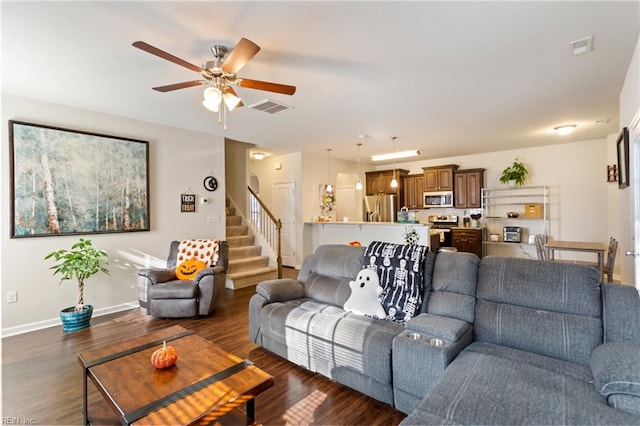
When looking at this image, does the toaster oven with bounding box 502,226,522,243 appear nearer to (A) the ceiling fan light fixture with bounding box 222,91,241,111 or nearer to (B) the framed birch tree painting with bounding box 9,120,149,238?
(A) the ceiling fan light fixture with bounding box 222,91,241,111

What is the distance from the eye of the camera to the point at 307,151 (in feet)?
23.1

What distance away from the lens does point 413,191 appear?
812 centimetres

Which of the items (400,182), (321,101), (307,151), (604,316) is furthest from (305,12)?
(400,182)

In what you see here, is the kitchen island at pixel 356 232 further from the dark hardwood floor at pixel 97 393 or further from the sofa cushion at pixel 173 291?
the sofa cushion at pixel 173 291

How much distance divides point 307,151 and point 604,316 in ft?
19.7

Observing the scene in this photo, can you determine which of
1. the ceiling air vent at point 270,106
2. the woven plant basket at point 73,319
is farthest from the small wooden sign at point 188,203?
the ceiling air vent at point 270,106

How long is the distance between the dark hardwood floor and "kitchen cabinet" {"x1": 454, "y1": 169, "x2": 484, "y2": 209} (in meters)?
6.05

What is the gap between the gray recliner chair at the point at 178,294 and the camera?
12.4 feet

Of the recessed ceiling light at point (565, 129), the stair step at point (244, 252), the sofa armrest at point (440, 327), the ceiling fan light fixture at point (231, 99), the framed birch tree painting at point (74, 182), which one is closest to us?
the sofa armrest at point (440, 327)

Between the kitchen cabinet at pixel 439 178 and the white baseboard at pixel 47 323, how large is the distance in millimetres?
6898

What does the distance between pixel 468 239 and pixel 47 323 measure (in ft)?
25.1

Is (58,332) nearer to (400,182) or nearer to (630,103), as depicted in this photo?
(630,103)

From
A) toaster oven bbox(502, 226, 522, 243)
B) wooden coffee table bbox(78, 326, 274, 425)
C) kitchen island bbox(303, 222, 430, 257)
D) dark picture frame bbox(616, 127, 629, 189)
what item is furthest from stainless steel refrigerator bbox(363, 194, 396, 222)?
wooden coffee table bbox(78, 326, 274, 425)

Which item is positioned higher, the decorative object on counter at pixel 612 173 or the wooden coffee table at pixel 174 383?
the decorative object on counter at pixel 612 173
